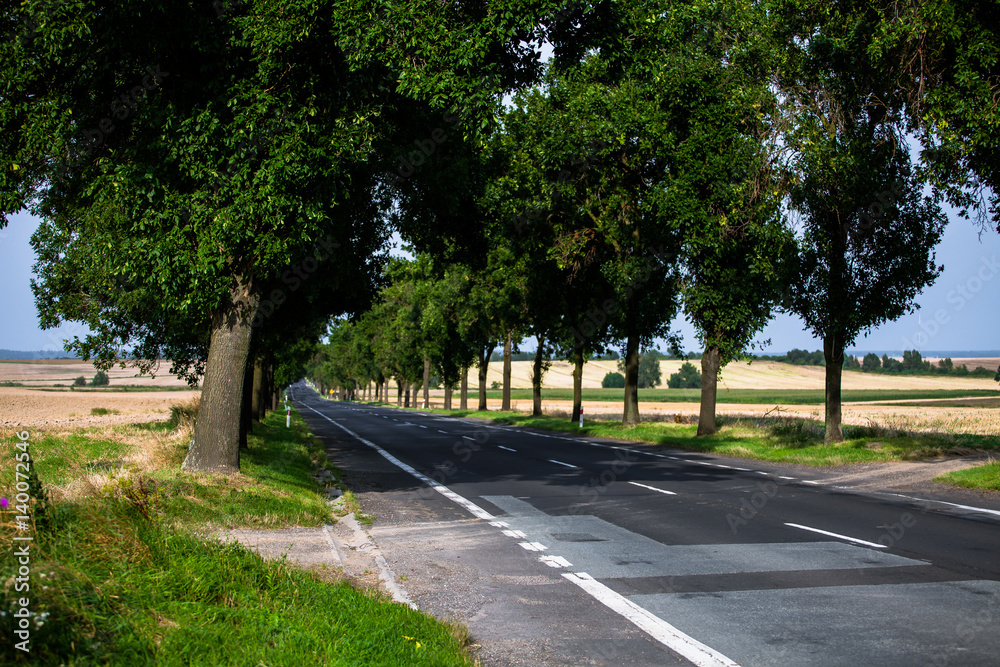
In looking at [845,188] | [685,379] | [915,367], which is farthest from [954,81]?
[685,379]

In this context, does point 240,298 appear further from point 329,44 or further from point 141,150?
point 329,44

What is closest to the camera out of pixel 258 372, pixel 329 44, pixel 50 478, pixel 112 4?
pixel 112 4

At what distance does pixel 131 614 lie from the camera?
4770 mm

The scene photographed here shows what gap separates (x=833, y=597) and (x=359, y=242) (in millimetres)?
11954

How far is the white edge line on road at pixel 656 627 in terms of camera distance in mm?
5332

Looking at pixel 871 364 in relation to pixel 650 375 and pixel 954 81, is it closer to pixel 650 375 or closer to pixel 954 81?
pixel 650 375

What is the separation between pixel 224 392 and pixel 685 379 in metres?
158

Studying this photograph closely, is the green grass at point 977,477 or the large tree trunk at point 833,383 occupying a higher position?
the large tree trunk at point 833,383

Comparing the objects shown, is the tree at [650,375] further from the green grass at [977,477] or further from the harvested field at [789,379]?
the green grass at [977,477]

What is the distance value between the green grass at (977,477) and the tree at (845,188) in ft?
20.4

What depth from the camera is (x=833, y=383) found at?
22.9 metres

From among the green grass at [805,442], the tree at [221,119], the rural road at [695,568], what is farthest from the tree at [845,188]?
the tree at [221,119]

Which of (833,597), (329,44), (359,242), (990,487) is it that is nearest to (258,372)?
(359,242)

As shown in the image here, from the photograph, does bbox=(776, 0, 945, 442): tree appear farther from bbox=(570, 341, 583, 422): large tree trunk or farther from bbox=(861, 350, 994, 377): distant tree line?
bbox=(861, 350, 994, 377): distant tree line
